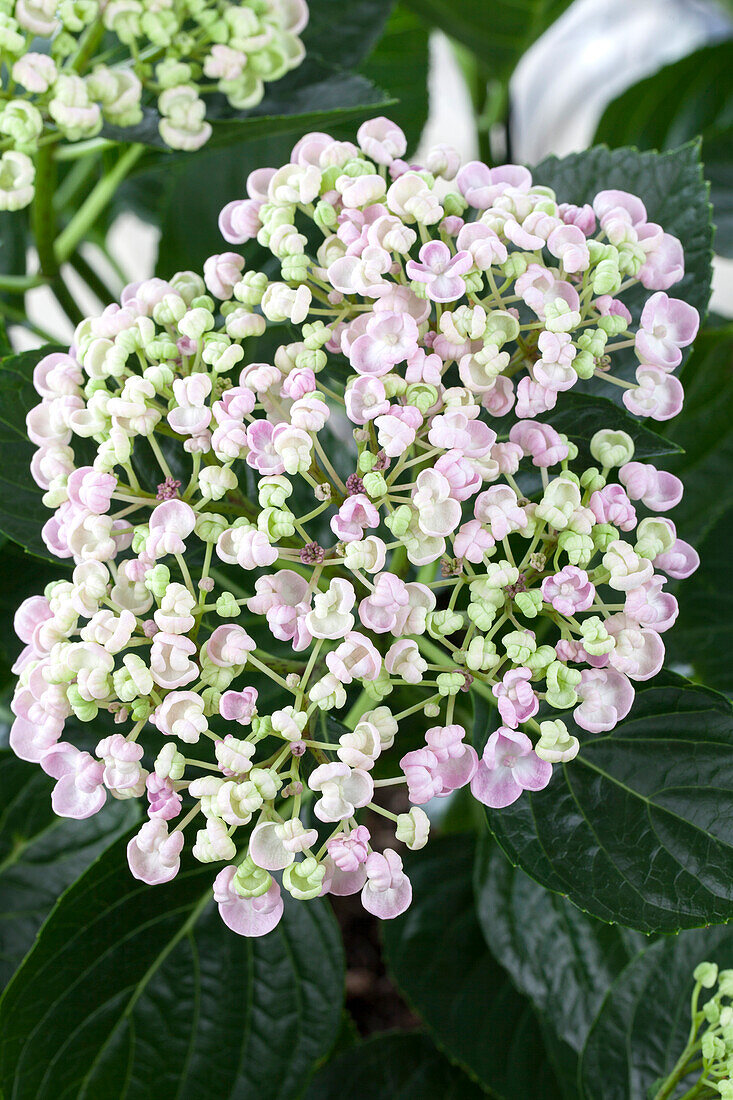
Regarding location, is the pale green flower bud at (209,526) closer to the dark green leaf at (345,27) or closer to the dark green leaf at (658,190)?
the dark green leaf at (658,190)

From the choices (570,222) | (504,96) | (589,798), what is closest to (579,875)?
(589,798)

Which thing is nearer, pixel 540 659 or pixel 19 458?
pixel 540 659

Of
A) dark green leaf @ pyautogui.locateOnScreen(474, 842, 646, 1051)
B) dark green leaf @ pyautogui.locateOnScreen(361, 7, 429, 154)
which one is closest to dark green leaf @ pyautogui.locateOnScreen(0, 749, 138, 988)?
dark green leaf @ pyautogui.locateOnScreen(474, 842, 646, 1051)

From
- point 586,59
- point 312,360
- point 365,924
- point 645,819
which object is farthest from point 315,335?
point 586,59

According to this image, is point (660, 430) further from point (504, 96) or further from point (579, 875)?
point (504, 96)

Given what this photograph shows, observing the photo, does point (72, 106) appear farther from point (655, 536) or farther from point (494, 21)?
point (494, 21)

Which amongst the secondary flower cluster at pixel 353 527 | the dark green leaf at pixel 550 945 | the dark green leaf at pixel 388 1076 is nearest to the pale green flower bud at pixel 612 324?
the secondary flower cluster at pixel 353 527
